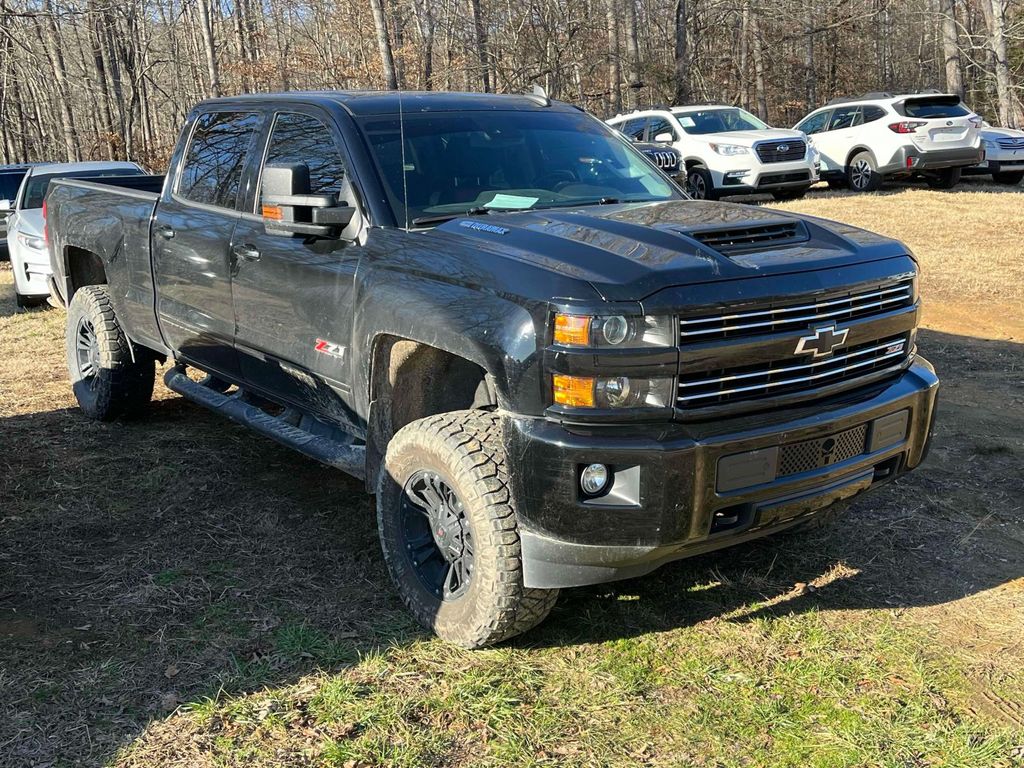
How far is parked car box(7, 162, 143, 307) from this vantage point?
1173 centimetres

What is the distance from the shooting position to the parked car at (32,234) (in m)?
11.7

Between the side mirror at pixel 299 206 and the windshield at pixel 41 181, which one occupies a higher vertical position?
the side mirror at pixel 299 206

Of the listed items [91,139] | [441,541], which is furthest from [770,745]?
[91,139]

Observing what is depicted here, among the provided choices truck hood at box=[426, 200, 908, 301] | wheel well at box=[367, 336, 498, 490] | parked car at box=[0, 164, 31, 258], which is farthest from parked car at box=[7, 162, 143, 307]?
truck hood at box=[426, 200, 908, 301]

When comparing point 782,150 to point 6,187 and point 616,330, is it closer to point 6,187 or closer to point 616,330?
point 6,187

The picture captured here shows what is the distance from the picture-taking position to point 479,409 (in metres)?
3.73

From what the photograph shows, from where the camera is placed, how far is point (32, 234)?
38.3 feet

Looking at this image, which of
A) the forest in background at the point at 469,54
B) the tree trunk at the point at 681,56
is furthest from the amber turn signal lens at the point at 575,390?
the tree trunk at the point at 681,56

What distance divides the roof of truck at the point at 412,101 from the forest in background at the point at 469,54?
1538 centimetres

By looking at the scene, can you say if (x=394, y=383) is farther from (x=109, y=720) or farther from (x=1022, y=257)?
(x=1022, y=257)

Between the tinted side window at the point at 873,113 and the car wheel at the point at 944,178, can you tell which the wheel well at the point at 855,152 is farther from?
the car wheel at the point at 944,178

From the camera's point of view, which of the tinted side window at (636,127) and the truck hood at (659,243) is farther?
the tinted side window at (636,127)

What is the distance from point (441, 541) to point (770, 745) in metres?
1.34

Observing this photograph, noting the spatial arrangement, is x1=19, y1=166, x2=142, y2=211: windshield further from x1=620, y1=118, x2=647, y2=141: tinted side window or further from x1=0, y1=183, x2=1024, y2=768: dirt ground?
x1=620, y1=118, x2=647, y2=141: tinted side window
